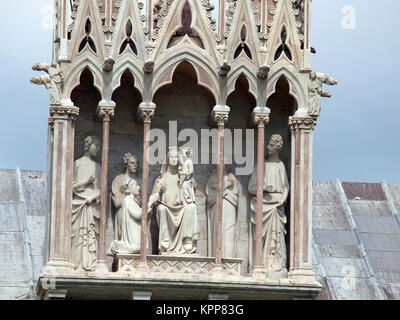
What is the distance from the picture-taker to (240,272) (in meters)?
30.3

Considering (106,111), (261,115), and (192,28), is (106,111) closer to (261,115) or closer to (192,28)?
(192,28)

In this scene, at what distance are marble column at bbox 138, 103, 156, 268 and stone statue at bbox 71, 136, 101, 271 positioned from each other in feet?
2.78

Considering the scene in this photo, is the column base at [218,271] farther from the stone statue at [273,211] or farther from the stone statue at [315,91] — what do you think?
the stone statue at [315,91]

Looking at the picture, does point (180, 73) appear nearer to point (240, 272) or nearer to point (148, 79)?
point (148, 79)

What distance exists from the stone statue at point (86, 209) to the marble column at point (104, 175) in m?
0.31

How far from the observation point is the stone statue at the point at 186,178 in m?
30.3

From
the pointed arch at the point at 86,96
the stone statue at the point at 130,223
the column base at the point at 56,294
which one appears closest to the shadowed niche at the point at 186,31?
the pointed arch at the point at 86,96

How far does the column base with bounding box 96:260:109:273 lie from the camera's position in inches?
1163

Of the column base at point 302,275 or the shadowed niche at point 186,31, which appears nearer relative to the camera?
the column base at point 302,275
